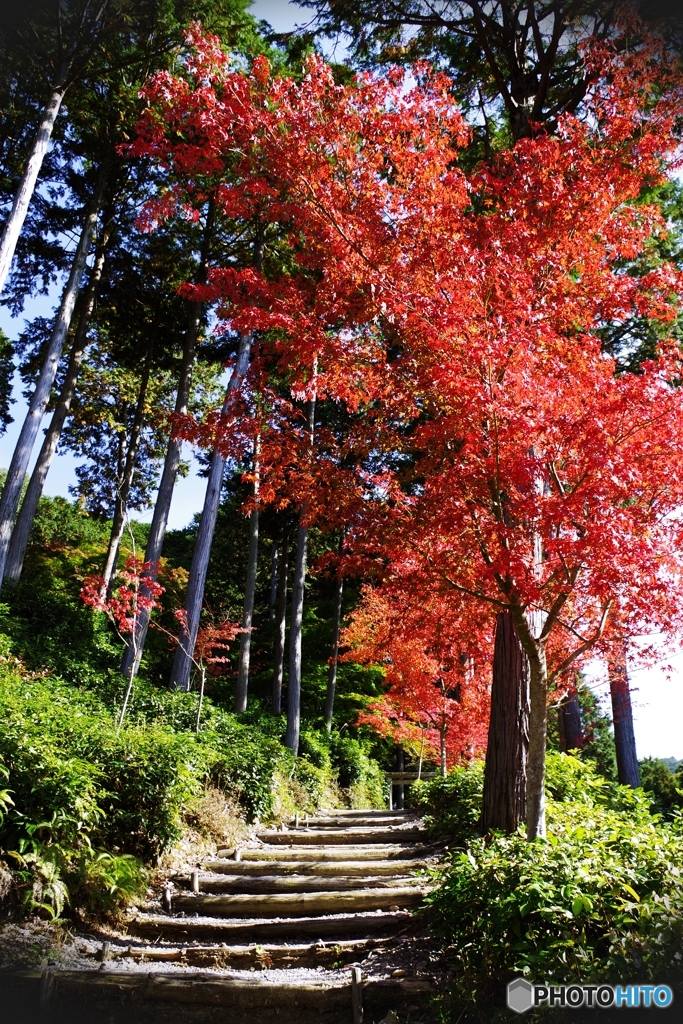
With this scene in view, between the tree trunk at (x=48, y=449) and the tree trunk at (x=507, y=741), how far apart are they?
950 centimetres

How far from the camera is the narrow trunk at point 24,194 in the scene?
823 cm

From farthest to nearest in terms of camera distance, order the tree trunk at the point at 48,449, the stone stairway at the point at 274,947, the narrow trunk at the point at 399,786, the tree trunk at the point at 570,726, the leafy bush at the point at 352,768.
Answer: the narrow trunk at the point at 399,786
the leafy bush at the point at 352,768
the tree trunk at the point at 570,726
the tree trunk at the point at 48,449
the stone stairway at the point at 274,947

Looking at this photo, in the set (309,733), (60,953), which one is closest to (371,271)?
(60,953)

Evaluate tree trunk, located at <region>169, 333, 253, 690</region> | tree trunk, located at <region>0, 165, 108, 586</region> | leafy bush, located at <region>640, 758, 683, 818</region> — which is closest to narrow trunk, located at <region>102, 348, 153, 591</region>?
tree trunk, located at <region>0, 165, 108, 586</region>

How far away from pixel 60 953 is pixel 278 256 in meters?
13.6

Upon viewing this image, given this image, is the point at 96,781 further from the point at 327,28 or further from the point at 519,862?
the point at 327,28

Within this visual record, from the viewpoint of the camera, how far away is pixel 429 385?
4461 mm

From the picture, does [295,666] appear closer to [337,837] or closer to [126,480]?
[337,837]

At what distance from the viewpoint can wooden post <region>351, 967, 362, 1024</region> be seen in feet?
11.4

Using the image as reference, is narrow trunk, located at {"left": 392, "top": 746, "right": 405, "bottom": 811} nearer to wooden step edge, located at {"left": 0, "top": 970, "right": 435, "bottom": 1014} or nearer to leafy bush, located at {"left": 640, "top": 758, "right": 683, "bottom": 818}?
leafy bush, located at {"left": 640, "top": 758, "right": 683, "bottom": 818}

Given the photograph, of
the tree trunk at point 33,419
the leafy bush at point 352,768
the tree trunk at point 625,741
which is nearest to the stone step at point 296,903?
the tree trunk at point 33,419

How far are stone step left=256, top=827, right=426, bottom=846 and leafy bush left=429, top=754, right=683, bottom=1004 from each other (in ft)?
14.9

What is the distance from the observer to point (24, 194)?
8.70 m

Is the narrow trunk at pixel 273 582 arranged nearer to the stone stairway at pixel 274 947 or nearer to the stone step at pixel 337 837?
the stone step at pixel 337 837
